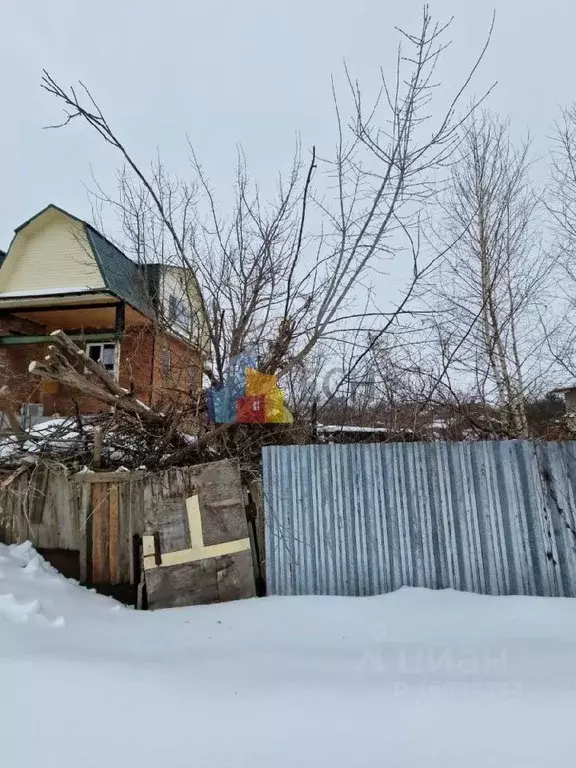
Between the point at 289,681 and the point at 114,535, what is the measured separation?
8.21 feet

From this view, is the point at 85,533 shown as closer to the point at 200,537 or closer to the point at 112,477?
the point at 112,477

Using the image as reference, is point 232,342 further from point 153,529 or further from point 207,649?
point 207,649

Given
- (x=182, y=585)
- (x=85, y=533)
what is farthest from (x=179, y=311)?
(x=182, y=585)

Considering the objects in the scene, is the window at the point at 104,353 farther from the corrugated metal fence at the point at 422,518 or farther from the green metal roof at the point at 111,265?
the corrugated metal fence at the point at 422,518

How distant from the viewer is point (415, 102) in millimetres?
5168

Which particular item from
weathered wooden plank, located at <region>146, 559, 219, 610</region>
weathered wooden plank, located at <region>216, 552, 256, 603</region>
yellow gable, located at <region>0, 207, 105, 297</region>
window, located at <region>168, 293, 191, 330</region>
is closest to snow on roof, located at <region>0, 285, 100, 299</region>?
yellow gable, located at <region>0, 207, 105, 297</region>

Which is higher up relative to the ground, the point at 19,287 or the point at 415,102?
the point at 19,287

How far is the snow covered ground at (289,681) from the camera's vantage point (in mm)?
1874

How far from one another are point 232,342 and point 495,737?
4.79m

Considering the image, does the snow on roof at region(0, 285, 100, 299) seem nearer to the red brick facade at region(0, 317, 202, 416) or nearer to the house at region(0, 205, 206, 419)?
the house at region(0, 205, 206, 419)

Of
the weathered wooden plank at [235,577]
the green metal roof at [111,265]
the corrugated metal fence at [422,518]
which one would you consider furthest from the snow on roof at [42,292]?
the corrugated metal fence at [422,518]

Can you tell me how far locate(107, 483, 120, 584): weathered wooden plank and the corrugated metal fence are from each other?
1524 millimetres

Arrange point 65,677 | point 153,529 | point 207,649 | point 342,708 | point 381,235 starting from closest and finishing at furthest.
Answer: point 342,708 < point 65,677 < point 207,649 < point 153,529 < point 381,235

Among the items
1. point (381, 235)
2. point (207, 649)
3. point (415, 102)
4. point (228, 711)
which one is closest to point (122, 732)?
point (228, 711)
